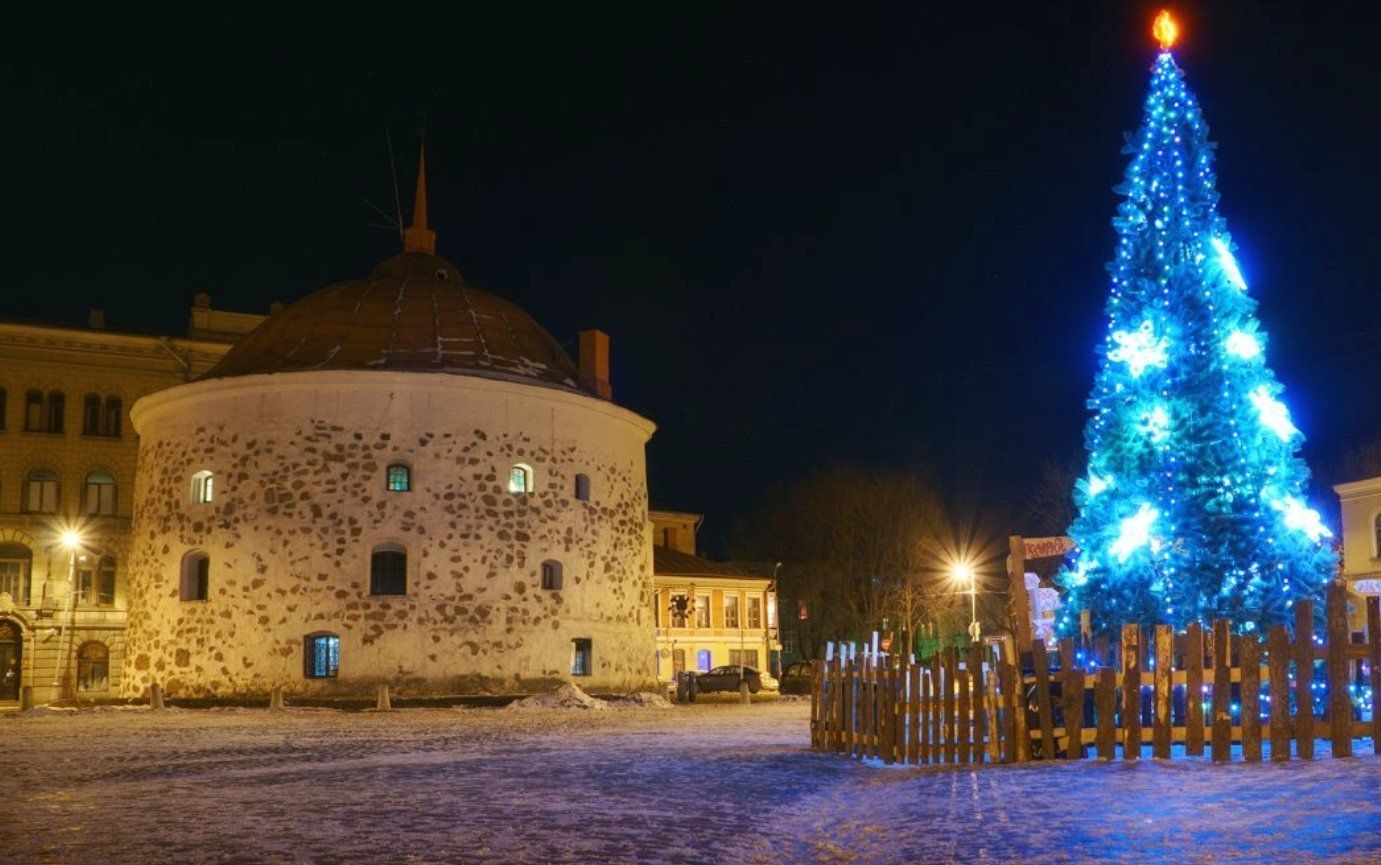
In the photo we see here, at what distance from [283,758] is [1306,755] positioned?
1125cm

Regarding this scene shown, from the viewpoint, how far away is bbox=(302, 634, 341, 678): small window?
111ft

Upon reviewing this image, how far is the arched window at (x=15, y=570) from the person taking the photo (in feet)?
156

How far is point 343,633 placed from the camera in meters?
33.9

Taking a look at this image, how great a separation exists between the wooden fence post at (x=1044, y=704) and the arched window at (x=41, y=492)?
4473 cm

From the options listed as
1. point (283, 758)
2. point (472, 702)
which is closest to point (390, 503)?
point (472, 702)

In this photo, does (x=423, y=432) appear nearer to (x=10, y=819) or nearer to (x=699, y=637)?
(x=10, y=819)

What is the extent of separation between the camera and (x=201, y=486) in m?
35.9

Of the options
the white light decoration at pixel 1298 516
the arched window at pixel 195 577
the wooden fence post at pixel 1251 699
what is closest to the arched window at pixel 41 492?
the arched window at pixel 195 577

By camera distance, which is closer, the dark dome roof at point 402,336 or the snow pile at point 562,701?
the snow pile at point 562,701

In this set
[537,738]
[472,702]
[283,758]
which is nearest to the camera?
[283,758]

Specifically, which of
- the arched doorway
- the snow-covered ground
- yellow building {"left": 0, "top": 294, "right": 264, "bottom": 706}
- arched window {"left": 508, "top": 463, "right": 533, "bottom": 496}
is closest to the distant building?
arched window {"left": 508, "top": 463, "right": 533, "bottom": 496}

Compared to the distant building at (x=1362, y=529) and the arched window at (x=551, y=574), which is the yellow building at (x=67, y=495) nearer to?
the arched window at (x=551, y=574)

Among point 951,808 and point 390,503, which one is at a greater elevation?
point 390,503

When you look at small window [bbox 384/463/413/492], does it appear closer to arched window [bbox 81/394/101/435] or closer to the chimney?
the chimney
